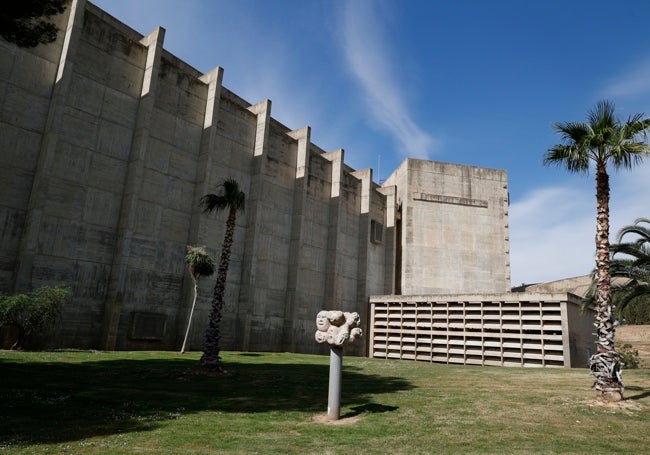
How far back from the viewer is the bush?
1937 cm

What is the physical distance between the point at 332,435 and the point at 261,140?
92.9 feet

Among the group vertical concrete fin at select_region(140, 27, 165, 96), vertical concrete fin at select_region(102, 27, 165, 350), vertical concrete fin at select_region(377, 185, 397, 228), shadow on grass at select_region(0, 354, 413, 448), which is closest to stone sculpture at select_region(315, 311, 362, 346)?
shadow on grass at select_region(0, 354, 413, 448)

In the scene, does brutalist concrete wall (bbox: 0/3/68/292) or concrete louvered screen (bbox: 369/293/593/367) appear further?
concrete louvered screen (bbox: 369/293/593/367)

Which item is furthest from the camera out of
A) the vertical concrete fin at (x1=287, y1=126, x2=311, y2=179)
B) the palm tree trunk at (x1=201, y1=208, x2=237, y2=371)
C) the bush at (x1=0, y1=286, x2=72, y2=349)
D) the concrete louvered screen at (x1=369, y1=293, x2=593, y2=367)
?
the vertical concrete fin at (x1=287, y1=126, x2=311, y2=179)

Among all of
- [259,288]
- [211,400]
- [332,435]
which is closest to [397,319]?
[259,288]

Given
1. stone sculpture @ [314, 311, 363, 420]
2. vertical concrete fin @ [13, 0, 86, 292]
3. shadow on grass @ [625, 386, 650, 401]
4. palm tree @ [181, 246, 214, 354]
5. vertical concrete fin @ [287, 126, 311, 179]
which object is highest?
vertical concrete fin @ [287, 126, 311, 179]

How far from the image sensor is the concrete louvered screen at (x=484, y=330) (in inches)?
980

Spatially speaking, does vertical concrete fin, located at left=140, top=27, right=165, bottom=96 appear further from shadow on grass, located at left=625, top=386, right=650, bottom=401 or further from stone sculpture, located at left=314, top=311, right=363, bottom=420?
shadow on grass, located at left=625, top=386, right=650, bottom=401

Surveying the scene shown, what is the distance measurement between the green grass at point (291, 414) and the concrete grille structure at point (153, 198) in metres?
9.02

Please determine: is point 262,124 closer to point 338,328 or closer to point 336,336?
point 338,328

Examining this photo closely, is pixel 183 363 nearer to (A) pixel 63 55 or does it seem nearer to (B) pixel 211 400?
(B) pixel 211 400

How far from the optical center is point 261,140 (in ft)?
113

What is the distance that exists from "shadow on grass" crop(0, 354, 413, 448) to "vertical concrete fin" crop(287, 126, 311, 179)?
21.7 metres

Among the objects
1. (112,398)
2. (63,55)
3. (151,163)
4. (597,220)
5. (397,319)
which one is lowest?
(112,398)
